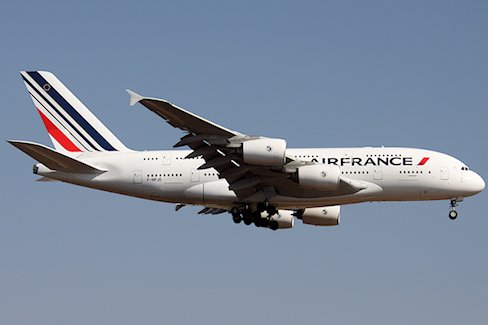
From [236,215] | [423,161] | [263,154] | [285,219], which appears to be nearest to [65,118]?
[236,215]

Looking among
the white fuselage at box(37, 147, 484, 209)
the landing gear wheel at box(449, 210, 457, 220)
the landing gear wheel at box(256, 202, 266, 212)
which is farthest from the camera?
the landing gear wheel at box(449, 210, 457, 220)

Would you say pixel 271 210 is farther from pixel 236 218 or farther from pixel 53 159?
pixel 53 159

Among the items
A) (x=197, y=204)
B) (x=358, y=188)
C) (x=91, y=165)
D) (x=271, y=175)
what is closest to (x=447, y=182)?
(x=358, y=188)

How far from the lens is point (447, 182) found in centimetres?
5053

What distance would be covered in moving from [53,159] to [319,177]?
13.3 m

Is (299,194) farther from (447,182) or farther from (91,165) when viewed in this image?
(91,165)

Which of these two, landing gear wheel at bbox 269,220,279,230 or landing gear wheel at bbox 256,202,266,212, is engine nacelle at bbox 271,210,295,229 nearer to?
landing gear wheel at bbox 269,220,279,230

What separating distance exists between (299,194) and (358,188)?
2.90m

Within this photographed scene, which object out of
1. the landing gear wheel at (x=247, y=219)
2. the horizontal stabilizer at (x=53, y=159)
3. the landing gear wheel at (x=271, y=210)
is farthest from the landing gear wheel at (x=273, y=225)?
the horizontal stabilizer at (x=53, y=159)

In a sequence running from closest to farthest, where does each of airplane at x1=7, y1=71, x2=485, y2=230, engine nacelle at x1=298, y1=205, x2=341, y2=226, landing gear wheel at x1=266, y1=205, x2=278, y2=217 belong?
airplane at x1=7, y1=71, x2=485, y2=230 < landing gear wheel at x1=266, y1=205, x2=278, y2=217 < engine nacelle at x1=298, y1=205, x2=341, y2=226

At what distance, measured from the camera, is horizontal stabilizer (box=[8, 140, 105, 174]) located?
161 ft

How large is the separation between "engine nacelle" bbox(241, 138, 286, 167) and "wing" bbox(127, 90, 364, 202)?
0.78ft

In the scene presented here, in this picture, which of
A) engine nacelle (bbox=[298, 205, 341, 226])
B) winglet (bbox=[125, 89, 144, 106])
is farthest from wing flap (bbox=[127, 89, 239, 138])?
engine nacelle (bbox=[298, 205, 341, 226])

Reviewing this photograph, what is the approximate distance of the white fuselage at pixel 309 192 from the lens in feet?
164
